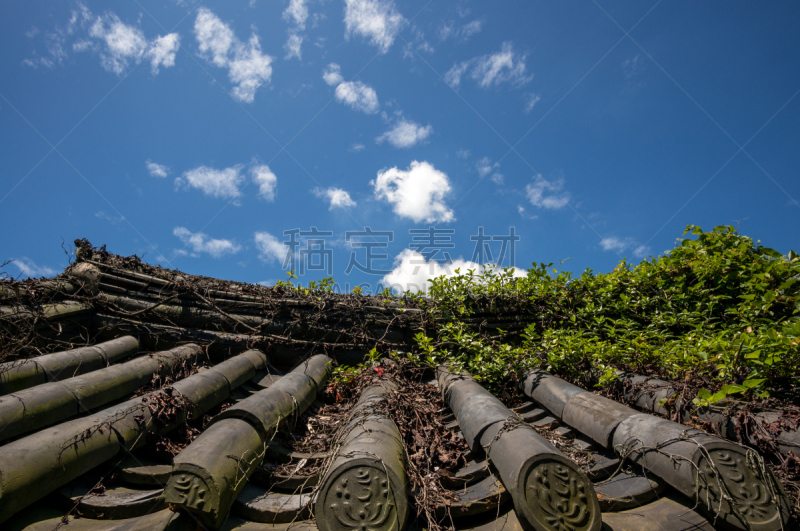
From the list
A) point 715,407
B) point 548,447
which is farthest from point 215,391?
point 715,407

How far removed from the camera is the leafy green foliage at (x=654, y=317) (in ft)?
12.0

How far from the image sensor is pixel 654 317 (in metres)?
5.51

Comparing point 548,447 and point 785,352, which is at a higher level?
point 785,352

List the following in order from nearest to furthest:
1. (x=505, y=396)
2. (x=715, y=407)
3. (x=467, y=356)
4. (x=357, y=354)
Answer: (x=715, y=407) → (x=505, y=396) → (x=467, y=356) → (x=357, y=354)

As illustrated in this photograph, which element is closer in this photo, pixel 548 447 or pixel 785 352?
pixel 548 447

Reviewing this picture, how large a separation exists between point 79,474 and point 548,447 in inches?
125

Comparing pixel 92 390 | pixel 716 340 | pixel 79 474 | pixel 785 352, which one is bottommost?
pixel 79 474

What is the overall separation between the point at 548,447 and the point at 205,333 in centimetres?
494

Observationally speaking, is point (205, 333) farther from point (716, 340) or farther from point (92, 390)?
point (716, 340)

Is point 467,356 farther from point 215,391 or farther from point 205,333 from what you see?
point 205,333

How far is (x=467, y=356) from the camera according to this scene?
17.5 feet

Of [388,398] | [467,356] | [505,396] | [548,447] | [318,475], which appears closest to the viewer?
[548,447]

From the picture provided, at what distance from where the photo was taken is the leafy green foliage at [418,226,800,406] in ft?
12.0

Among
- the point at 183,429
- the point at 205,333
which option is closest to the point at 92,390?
the point at 183,429
